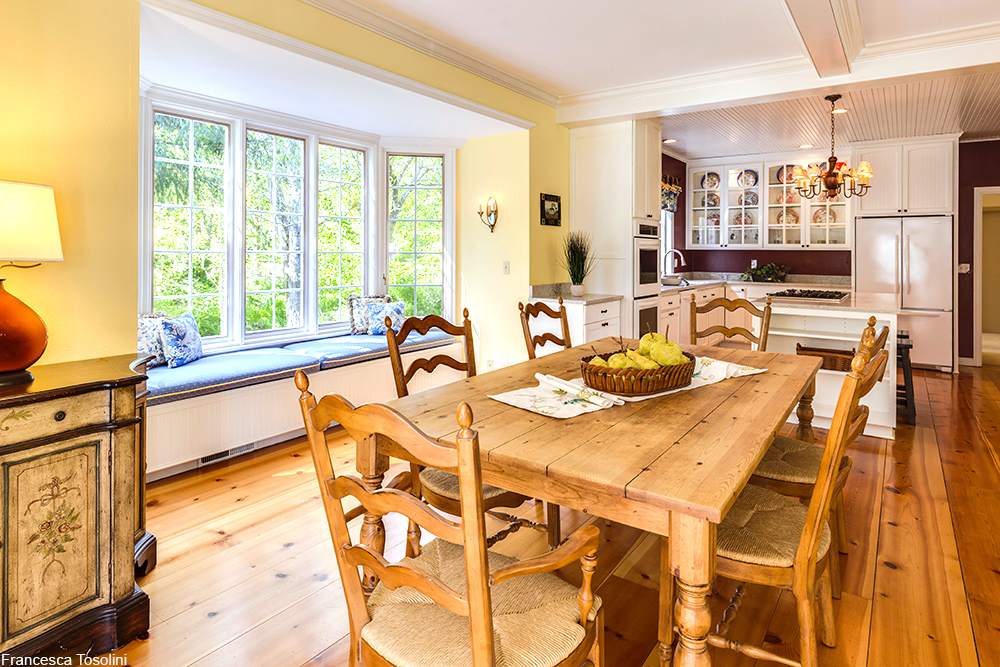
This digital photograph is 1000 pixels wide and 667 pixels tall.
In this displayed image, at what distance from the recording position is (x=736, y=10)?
3289 mm

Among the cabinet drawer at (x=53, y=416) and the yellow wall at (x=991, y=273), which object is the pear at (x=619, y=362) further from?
the yellow wall at (x=991, y=273)

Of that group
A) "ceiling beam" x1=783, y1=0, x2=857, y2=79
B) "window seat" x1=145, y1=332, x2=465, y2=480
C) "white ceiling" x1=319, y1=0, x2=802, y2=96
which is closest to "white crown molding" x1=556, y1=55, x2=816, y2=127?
"white ceiling" x1=319, y1=0, x2=802, y2=96

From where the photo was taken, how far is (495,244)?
5.14 m

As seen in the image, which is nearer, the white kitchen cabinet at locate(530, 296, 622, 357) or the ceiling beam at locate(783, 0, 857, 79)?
the ceiling beam at locate(783, 0, 857, 79)

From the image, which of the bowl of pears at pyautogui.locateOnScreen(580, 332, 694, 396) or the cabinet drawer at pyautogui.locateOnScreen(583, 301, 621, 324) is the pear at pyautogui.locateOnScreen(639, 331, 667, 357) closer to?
the bowl of pears at pyautogui.locateOnScreen(580, 332, 694, 396)

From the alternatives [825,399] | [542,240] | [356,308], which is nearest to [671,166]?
[542,240]

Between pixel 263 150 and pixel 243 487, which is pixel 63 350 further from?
pixel 263 150

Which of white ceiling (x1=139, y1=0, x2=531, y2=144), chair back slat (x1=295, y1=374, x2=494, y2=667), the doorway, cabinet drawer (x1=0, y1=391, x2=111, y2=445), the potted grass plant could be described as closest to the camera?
chair back slat (x1=295, y1=374, x2=494, y2=667)

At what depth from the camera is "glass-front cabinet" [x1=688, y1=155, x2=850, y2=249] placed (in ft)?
24.3

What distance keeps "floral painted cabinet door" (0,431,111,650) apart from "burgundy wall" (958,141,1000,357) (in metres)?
8.04

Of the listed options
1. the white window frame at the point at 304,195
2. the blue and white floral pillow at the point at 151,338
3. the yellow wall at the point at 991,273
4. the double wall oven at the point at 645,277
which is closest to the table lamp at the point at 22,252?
the blue and white floral pillow at the point at 151,338

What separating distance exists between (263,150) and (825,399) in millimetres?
4492

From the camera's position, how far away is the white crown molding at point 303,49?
101 inches

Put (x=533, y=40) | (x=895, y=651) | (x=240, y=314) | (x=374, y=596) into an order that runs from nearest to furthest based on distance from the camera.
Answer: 1. (x=374, y=596)
2. (x=895, y=651)
3. (x=533, y=40)
4. (x=240, y=314)
